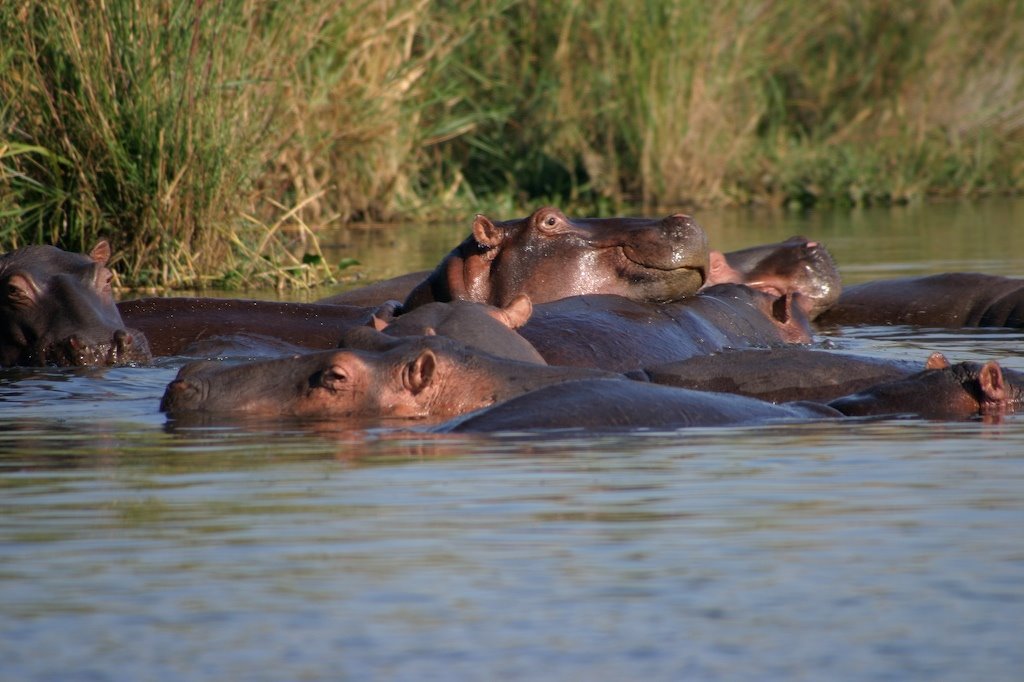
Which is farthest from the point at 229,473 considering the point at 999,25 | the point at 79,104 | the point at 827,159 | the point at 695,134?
the point at 999,25

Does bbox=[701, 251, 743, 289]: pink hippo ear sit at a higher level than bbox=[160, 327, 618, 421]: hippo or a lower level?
higher

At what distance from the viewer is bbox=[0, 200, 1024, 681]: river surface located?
2699 millimetres

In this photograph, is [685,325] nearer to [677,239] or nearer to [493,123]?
[677,239]

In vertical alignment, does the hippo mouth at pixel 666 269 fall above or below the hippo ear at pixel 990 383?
above

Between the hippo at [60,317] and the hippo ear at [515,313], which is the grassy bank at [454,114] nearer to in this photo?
the hippo at [60,317]

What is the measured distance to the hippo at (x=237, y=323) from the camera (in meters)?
7.13

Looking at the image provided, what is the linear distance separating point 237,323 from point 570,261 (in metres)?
1.26

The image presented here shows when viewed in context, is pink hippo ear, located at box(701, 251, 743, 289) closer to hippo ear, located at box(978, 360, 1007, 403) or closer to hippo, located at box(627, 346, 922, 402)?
hippo, located at box(627, 346, 922, 402)

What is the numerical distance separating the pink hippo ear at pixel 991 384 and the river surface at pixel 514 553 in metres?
0.23

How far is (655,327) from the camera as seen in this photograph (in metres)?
6.67

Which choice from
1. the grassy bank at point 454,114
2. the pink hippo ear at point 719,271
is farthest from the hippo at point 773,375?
the grassy bank at point 454,114

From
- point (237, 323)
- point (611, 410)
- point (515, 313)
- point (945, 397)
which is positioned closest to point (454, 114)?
point (237, 323)

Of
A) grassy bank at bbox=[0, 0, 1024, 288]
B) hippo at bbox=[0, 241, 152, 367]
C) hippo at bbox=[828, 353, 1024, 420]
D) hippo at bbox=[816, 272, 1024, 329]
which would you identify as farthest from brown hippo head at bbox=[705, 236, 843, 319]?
hippo at bbox=[828, 353, 1024, 420]

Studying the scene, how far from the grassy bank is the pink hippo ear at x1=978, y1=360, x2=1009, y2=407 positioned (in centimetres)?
510
